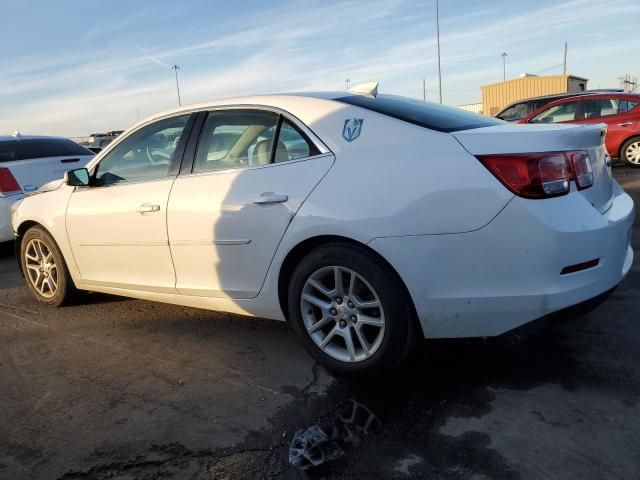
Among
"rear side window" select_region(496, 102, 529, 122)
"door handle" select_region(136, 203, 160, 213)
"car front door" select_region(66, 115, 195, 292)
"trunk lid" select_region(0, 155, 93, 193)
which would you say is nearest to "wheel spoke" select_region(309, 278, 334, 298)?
"car front door" select_region(66, 115, 195, 292)

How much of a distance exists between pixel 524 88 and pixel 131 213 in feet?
106

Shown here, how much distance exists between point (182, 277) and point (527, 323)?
6.94ft

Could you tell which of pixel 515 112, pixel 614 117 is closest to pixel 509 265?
pixel 614 117

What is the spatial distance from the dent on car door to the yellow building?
2731cm

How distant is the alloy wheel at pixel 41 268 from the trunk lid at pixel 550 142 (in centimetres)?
348

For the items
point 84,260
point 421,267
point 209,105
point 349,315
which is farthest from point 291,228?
point 84,260

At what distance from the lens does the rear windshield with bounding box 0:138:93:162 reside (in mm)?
6930

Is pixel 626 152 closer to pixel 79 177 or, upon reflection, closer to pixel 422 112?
pixel 422 112

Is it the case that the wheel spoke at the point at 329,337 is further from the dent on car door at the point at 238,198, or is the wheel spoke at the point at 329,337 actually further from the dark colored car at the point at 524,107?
the dark colored car at the point at 524,107

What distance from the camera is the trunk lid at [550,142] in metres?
2.58

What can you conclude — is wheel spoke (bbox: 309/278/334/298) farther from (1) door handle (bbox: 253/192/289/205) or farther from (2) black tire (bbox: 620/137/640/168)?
(2) black tire (bbox: 620/137/640/168)

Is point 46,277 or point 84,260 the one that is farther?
point 46,277

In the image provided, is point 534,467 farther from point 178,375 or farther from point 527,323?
point 178,375

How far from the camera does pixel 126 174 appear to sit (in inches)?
156
